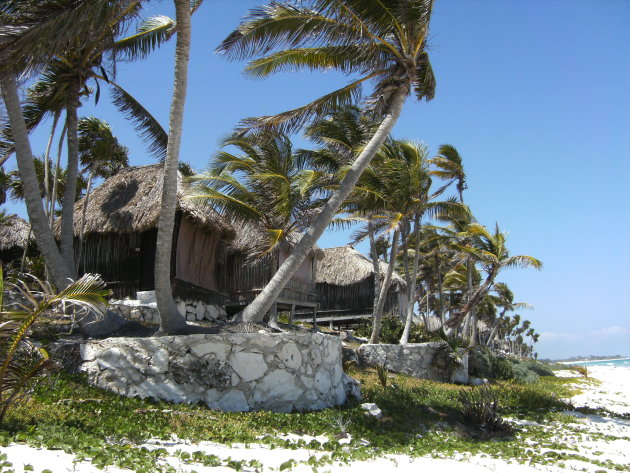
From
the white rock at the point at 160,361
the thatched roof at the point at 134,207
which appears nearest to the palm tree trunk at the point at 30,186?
the white rock at the point at 160,361

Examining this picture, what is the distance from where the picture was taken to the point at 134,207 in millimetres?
14617

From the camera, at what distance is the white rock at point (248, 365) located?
8.82 metres

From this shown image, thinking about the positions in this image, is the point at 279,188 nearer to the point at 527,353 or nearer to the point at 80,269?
the point at 80,269

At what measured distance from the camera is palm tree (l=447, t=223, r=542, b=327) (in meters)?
19.6

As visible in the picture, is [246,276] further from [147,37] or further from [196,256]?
[147,37]

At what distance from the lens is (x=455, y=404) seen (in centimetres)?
1178

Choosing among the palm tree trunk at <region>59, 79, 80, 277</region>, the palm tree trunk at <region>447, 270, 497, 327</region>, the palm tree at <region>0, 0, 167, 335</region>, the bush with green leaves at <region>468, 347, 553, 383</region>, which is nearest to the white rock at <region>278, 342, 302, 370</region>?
the palm tree at <region>0, 0, 167, 335</region>

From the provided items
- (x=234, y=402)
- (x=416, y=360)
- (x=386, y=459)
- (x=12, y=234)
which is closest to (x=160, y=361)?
(x=234, y=402)

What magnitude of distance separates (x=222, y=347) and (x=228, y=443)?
239 centimetres

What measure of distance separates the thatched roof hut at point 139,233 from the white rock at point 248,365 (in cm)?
628

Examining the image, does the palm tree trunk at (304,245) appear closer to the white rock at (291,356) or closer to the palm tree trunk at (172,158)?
the white rock at (291,356)

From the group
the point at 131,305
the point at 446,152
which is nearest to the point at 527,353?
the point at 446,152

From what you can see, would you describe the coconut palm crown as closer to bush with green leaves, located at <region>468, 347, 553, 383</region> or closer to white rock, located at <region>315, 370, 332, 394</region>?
white rock, located at <region>315, 370, 332, 394</region>

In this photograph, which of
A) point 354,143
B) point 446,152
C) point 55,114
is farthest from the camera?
point 446,152
